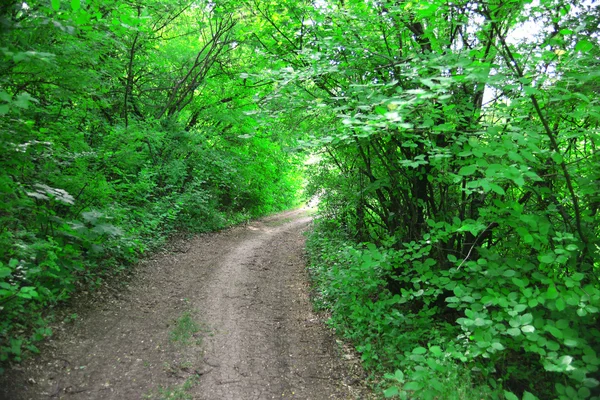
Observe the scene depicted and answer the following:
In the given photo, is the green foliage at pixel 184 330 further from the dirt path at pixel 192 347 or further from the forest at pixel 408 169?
the forest at pixel 408 169

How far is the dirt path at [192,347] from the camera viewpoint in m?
4.30

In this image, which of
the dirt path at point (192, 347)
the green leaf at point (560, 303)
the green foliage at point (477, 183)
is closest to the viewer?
the green leaf at point (560, 303)

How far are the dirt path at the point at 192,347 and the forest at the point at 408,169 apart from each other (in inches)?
17.7

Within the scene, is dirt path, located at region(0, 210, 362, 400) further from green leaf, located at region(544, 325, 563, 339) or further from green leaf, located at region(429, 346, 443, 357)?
green leaf, located at region(544, 325, 563, 339)

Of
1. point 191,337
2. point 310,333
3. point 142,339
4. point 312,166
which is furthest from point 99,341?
point 312,166

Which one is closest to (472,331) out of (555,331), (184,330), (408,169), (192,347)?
(555,331)

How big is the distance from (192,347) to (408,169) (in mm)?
4471

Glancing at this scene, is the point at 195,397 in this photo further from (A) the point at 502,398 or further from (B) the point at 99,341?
(A) the point at 502,398

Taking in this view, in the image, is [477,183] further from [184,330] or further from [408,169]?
[184,330]

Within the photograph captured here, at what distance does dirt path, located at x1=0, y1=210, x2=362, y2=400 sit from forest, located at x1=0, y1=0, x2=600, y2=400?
0.45 m

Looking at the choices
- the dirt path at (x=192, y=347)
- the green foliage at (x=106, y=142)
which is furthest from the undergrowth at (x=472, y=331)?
the green foliage at (x=106, y=142)

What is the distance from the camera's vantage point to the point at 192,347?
5363 mm

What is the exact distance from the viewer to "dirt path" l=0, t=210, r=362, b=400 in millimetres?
4305

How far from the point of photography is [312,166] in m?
12.0
